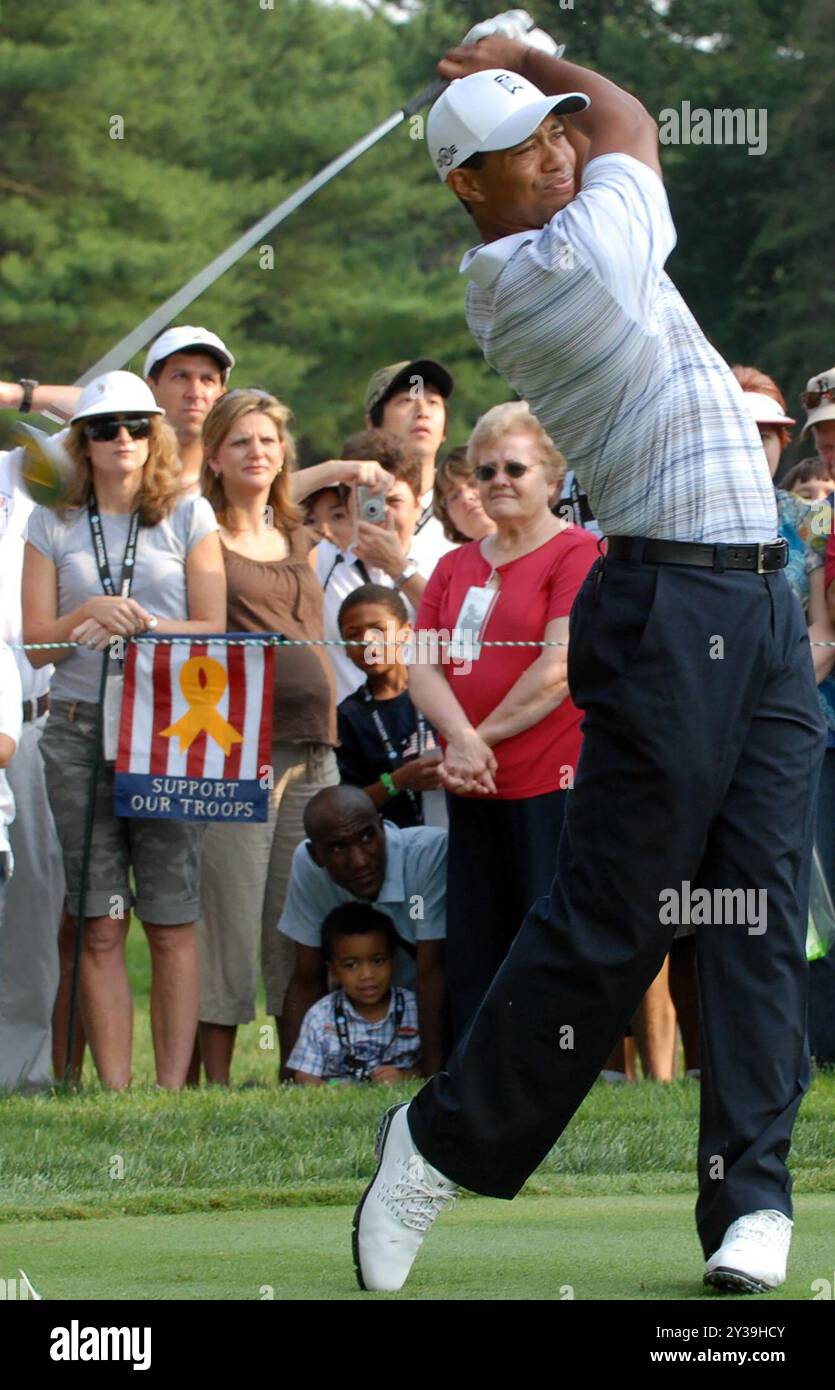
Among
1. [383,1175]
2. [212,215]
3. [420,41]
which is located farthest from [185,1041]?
[420,41]

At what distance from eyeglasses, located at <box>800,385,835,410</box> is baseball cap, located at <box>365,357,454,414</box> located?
5.51ft

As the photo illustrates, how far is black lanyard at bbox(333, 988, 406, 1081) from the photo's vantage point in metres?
7.81

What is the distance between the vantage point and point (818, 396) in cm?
865

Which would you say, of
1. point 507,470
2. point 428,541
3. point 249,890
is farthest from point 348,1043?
point 428,541

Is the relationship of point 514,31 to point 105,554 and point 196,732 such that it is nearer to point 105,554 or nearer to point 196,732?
point 105,554

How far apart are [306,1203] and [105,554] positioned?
2.95 metres

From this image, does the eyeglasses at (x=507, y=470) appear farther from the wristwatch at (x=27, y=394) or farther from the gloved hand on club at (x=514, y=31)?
the gloved hand on club at (x=514, y=31)

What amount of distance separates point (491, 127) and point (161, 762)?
397cm

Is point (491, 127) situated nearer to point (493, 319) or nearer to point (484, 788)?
point (493, 319)

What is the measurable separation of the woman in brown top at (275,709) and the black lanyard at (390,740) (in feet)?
0.61

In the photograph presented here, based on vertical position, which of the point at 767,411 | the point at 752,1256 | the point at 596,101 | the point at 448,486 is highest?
the point at 767,411

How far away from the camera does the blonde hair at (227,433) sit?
27.4ft

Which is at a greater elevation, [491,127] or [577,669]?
[491,127]

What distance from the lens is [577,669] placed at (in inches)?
164
